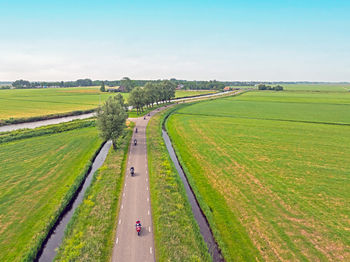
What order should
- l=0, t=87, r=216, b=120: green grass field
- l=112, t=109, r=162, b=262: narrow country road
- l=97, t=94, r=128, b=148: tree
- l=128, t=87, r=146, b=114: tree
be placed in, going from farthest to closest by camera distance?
l=0, t=87, r=216, b=120: green grass field < l=128, t=87, r=146, b=114: tree < l=97, t=94, r=128, b=148: tree < l=112, t=109, r=162, b=262: narrow country road

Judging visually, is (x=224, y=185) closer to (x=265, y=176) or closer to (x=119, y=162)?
(x=265, y=176)

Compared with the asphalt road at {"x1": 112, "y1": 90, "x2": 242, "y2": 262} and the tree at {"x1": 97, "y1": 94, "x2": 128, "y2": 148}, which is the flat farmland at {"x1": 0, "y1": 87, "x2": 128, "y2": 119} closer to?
the tree at {"x1": 97, "y1": 94, "x2": 128, "y2": 148}

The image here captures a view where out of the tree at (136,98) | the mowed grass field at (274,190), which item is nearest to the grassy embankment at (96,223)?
the mowed grass field at (274,190)

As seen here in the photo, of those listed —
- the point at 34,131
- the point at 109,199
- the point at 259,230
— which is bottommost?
the point at 259,230

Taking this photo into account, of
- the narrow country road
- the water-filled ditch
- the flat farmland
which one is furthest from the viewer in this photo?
the flat farmland

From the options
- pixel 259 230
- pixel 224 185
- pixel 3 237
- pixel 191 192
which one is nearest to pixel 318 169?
pixel 224 185

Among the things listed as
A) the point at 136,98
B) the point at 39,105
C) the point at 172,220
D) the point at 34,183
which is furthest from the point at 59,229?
the point at 39,105

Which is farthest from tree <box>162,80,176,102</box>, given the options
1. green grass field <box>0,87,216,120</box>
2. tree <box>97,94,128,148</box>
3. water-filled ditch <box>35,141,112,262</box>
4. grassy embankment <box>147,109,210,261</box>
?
water-filled ditch <box>35,141,112,262</box>
